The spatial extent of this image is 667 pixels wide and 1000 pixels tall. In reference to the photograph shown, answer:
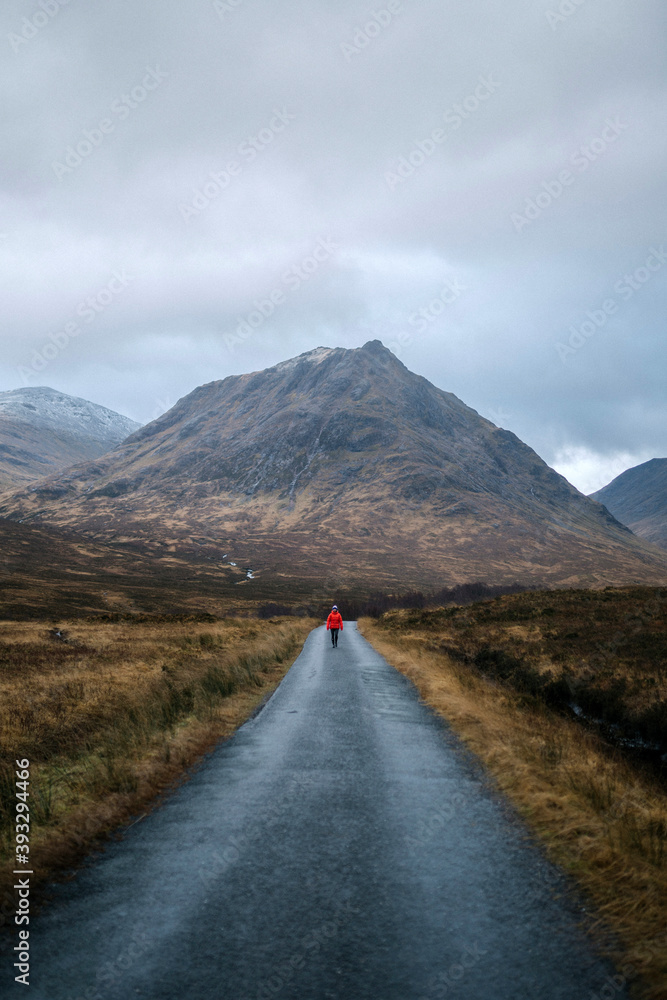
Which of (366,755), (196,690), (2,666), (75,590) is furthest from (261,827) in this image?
(75,590)

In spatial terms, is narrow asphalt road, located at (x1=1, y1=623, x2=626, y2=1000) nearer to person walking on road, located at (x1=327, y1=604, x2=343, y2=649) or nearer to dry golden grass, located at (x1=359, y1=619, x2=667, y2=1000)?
dry golden grass, located at (x1=359, y1=619, x2=667, y2=1000)

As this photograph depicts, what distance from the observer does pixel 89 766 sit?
894cm

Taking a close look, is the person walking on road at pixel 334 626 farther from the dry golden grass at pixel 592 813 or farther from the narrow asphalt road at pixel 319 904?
the narrow asphalt road at pixel 319 904

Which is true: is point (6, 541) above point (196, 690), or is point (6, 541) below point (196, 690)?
above

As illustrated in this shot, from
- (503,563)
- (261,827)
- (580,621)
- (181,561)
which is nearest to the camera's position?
(261,827)

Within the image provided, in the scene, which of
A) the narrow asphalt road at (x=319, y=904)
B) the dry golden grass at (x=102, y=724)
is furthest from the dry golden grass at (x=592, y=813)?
the dry golden grass at (x=102, y=724)

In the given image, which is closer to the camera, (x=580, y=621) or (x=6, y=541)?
(x=580, y=621)

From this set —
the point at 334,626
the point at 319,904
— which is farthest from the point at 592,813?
the point at 334,626

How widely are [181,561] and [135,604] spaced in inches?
3382

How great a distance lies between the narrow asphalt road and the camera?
375 centimetres

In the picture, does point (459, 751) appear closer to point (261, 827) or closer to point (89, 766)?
point (261, 827)

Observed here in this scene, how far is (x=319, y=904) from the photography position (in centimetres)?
470

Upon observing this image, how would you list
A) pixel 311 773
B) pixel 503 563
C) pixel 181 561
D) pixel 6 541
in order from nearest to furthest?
pixel 311 773, pixel 6 541, pixel 181 561, pixel 503 563

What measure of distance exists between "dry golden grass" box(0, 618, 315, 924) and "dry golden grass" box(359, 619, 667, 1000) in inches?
206
